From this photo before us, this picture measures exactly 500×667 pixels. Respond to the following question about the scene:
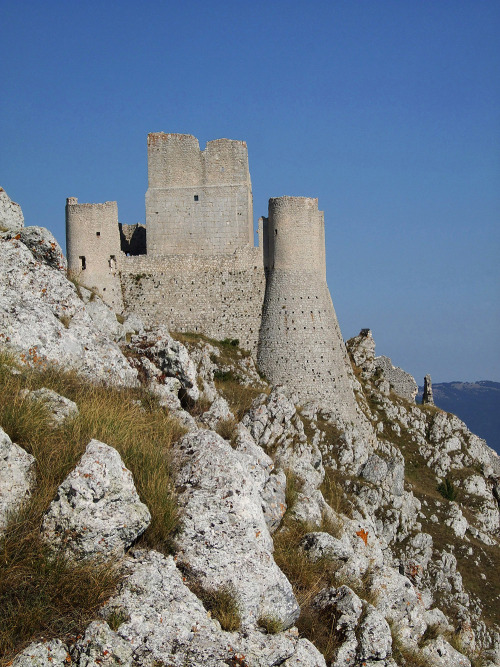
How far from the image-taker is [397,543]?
26.3 meters

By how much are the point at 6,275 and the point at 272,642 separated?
5909 millimetres

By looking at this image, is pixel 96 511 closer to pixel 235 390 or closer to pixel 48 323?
pixel 48 323

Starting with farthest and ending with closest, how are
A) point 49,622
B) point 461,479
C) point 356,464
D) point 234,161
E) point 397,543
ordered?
point 461,479 → point 234,161 → point 356,464 → point 397,543 → point 49,622

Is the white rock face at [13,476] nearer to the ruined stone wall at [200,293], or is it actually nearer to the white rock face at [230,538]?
the white rock face at [230,538]

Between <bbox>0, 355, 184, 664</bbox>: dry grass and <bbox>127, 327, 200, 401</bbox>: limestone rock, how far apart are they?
152 centimetres

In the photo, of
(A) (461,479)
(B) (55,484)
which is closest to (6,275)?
(B) (55,484)

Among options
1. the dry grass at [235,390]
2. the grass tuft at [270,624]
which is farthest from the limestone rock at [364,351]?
the grass tuft at [270,624]

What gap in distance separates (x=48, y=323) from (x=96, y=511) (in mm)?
3940

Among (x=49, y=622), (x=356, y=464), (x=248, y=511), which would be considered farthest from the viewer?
(x=356, y=464)

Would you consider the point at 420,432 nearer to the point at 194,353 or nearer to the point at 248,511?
the point at 194,353

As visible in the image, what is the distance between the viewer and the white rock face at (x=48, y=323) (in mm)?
9055

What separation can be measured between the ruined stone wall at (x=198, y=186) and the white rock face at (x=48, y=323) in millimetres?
22867

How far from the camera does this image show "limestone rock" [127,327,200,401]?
10680mm

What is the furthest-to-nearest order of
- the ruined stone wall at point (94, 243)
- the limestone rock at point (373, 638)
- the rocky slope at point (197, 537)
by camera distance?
the ruined stone wall at point (94, 243) → the limestone rock at point (373, 638) → the rocky slope at point (197, 537)
